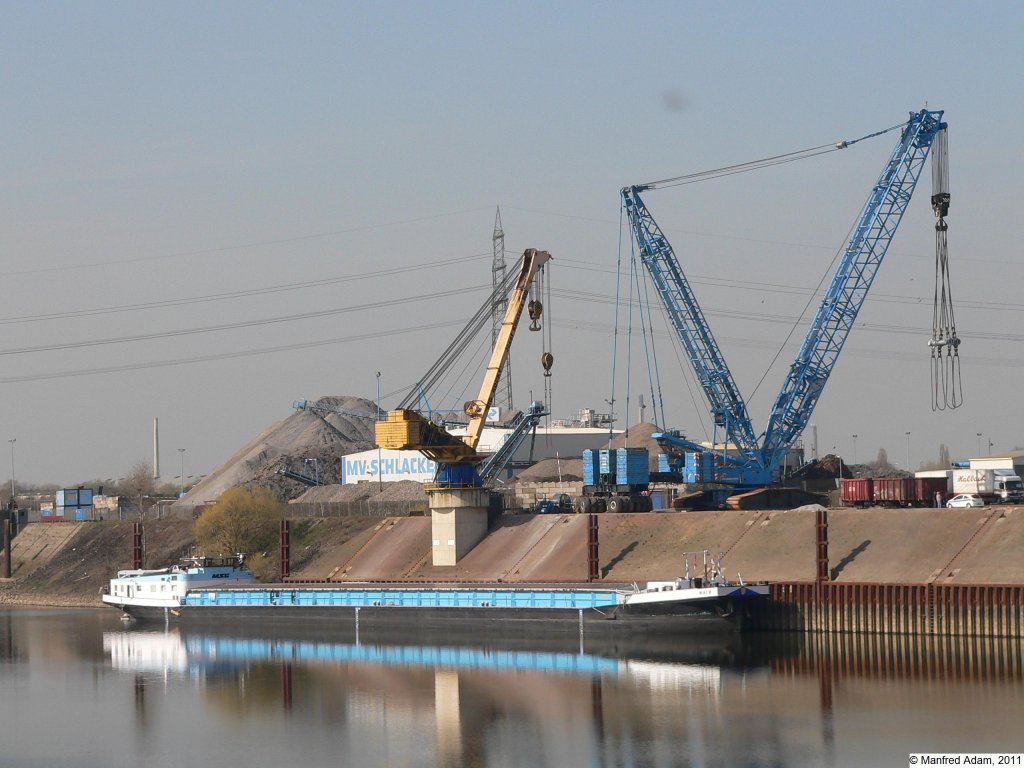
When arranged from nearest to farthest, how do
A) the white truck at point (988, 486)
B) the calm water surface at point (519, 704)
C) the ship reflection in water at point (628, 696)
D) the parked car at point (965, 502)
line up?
the ship reflection in water at point (628, 696)
the calm water surface at point (519, 704)
the parked car at point (965, 502)
the white truck at point (988, 486)

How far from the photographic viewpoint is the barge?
6781cm

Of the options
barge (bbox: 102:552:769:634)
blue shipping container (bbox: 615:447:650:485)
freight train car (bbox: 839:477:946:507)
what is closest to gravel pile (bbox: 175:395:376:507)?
barge (bbox: 102:552:769:634)

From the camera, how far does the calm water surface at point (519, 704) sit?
45750mm

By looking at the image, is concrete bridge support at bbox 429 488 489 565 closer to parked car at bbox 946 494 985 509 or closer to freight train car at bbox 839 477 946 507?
freight train car at bbox 839 477 946 507

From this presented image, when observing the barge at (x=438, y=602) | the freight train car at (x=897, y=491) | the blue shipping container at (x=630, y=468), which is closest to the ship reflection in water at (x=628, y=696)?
the barge at (x=438, y=602)

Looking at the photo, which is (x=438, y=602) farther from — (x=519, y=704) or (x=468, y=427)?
(x=519, y=704)

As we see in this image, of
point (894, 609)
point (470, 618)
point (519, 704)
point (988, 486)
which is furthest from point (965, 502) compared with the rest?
point (519, 704)

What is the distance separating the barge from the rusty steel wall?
1938mm

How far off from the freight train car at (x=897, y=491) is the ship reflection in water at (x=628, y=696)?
59.4 feet

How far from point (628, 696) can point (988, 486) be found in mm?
43092

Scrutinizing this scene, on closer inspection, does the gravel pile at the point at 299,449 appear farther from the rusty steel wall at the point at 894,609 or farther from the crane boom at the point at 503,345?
the rusty steel wall at the point at 894,609

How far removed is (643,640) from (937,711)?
21106mm

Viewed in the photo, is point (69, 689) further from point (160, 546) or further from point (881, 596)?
point (160, 546)

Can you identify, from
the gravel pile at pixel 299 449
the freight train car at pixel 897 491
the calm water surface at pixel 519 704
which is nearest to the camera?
the calm water surface at pixel 519 704
